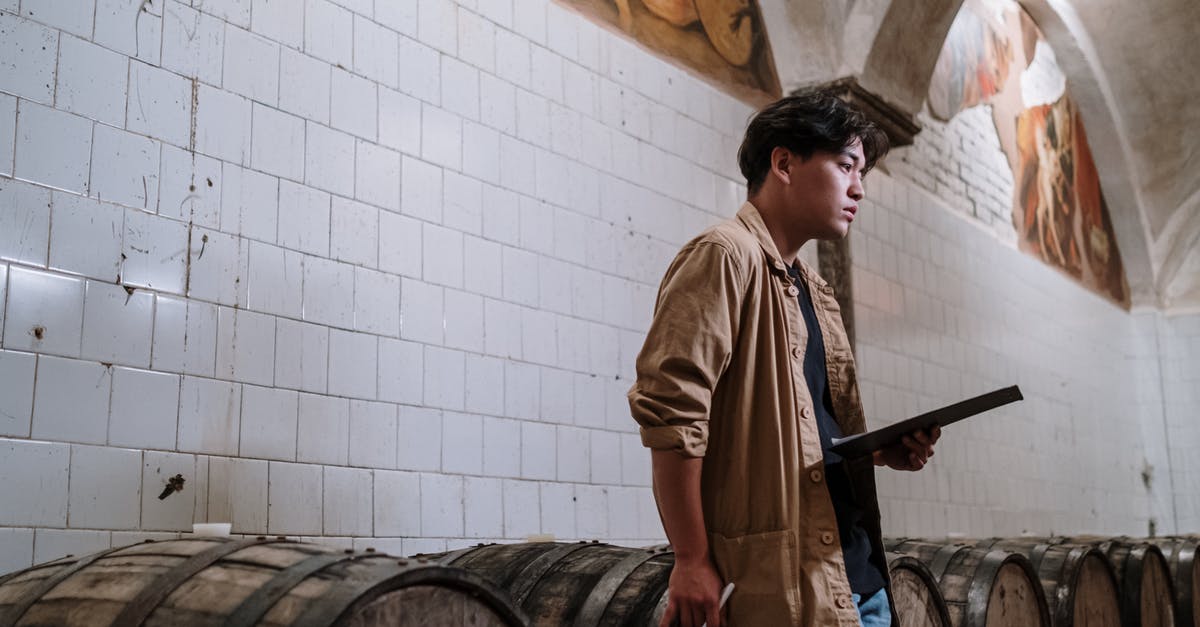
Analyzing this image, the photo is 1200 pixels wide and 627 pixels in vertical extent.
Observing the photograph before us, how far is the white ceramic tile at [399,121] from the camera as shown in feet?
15.9

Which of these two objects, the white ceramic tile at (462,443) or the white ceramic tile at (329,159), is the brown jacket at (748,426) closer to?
the white ceramic tile at (329,159)

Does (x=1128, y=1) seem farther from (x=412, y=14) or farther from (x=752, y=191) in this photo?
(x=752, y=191)

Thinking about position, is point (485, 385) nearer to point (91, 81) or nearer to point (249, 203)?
point (249, 203)

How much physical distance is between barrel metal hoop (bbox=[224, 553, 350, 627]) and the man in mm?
667

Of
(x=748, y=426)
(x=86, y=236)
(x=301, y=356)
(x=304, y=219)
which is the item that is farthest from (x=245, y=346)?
(x=748, y=426)

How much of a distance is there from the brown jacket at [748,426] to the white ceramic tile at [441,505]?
234cm

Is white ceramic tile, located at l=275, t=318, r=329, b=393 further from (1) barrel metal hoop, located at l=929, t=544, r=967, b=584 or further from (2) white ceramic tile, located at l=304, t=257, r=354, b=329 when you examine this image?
(1) barrel metal hoop, located at l=929, t=544, r=967, b=584

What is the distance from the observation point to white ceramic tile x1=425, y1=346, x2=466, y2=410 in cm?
487

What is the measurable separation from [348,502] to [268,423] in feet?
1.46

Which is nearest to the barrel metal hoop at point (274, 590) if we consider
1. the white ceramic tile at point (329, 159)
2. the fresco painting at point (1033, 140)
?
the white ceramic tile at point (329, 159)

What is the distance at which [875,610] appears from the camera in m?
2.72

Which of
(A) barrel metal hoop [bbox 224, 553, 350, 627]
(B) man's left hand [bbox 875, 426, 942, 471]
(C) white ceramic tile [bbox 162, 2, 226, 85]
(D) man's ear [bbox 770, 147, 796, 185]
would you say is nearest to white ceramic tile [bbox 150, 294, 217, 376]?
(C) white ceramic tile [bbox 162, 2, 226, 85]

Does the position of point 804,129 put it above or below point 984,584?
above

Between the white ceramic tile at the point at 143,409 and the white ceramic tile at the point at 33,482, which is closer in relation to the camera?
the white ceramic tile at the point at 33,482
